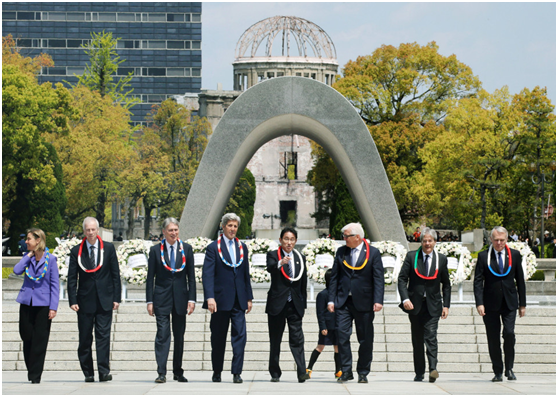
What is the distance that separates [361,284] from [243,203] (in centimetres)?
4377

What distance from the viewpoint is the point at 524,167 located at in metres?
30.0

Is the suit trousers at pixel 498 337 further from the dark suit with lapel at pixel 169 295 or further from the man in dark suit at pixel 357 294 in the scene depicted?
the dark suit with lapel at pixel 169 295

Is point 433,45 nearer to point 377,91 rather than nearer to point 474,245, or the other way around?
point 377,91

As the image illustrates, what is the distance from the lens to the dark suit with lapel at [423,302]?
8180mm

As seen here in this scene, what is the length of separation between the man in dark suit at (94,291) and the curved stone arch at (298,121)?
28.7 ft

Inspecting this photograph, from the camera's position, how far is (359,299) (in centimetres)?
807

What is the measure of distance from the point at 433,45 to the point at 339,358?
95.4 ft

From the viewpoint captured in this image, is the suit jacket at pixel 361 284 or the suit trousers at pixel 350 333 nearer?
the suit trousers at pixel 350 333

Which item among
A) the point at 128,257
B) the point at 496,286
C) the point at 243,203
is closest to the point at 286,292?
the point at 496,286

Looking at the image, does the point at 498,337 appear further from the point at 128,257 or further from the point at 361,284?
the point at 128,257

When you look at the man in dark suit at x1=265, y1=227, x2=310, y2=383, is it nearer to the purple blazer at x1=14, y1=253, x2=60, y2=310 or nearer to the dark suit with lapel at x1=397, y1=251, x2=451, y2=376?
the dark suit with lapel at x1=397, y1=251, x2=451, y2=376

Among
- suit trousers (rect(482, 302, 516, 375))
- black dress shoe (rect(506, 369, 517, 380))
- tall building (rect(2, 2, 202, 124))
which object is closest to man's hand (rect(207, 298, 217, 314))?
suit trousers (rect(482, 302, 516, 375))

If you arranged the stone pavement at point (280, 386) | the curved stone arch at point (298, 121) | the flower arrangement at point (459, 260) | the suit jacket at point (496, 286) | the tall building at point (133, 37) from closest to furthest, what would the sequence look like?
the stone pavement at point (280, 386)
the suit jacket at point (496, 286)
the flower arrangement at point (459, 260)
the curved stone arch at point (298, 121)
the tall building at point (133, 37)

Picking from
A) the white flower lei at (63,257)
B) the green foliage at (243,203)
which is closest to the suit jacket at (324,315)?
the white flower lei at (63,257)
